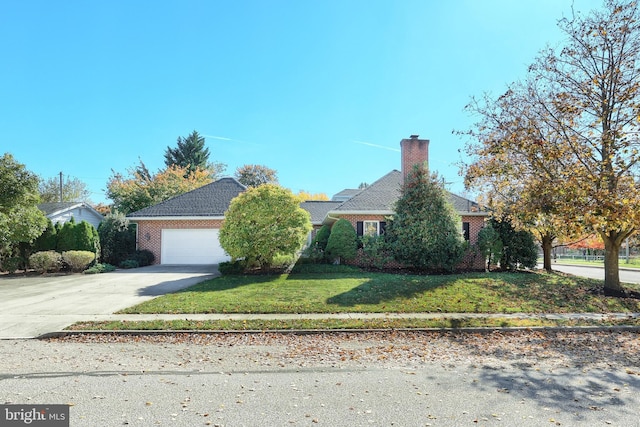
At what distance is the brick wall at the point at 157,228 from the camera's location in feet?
63.4

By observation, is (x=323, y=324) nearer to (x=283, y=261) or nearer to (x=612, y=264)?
(x=283, y=261)

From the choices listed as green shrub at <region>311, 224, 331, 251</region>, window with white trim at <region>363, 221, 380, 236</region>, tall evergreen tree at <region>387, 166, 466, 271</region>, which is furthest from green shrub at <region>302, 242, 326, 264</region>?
tall evergreen tree at <region>387, 166, 466, 271</region>

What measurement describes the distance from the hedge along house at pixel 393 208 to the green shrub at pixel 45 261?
12.5m

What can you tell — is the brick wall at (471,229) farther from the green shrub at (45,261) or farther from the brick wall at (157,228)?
the green shrub at (45,261)

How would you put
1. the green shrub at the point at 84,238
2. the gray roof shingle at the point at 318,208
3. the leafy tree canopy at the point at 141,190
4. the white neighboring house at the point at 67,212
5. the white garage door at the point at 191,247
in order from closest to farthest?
the green shrub at the point at 84,238
the white garage door at the point at 191,247
the white neighboring house at the point at 67,212
the gray roof shingle at the point at 318,208
the leafy tree canopy at the point at 141,190

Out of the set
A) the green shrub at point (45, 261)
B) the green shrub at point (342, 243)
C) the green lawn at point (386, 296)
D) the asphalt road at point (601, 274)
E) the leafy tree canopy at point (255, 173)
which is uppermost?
the leafy tree canopy at point (255, 173)

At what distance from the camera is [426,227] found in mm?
14109

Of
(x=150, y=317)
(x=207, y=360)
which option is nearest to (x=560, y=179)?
(x=207, y=360)

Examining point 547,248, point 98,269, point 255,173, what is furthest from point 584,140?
point 255,173

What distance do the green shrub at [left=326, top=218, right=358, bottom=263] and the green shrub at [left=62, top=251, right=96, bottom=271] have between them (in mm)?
10924

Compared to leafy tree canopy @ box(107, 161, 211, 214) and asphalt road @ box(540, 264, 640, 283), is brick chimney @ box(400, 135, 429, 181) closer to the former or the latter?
asphalt road @ box(540, 264, 640, 283)

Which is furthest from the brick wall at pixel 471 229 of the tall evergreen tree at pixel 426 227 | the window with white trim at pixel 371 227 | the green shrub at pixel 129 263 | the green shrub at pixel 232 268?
the green shrub at pixel 129 263

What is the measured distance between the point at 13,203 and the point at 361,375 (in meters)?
17.4

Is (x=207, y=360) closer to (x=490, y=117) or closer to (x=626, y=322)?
(x=626, y=322)
